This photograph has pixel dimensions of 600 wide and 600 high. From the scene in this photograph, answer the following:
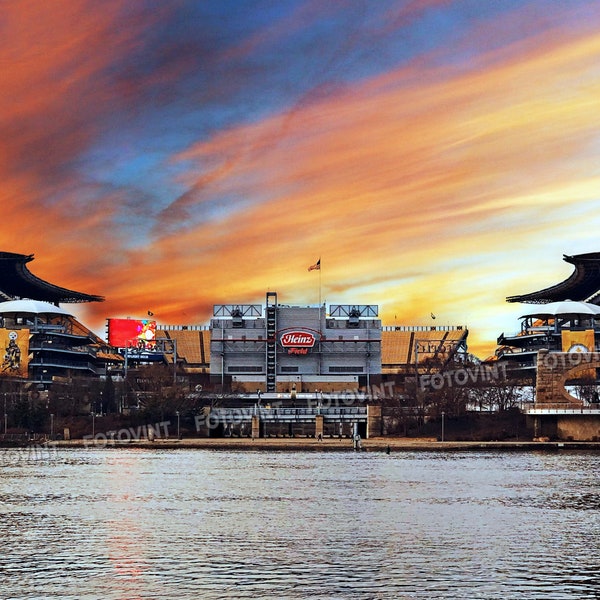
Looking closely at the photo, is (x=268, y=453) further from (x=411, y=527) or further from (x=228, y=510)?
(x=411, y=527)

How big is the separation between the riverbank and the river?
41.8m

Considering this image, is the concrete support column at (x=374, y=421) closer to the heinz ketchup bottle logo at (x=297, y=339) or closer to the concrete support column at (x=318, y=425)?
the concrete support column at (x=318, y=425)

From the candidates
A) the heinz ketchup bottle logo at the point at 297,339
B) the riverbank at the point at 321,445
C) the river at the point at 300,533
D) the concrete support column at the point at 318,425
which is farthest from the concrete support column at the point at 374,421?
the river at the point at 300,533

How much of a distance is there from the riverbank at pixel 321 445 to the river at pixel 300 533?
41.8 meters

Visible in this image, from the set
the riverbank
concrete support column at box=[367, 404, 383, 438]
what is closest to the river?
the riverbank

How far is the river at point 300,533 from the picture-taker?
36438 mm

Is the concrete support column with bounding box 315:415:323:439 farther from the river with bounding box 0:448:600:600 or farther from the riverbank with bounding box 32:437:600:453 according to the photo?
the river with bounding box 0:448:600:600

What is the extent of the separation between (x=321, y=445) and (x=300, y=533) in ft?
309

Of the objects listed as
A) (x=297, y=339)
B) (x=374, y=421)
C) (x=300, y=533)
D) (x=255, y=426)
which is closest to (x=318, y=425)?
(x=255, y=426)

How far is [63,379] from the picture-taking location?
620 ft

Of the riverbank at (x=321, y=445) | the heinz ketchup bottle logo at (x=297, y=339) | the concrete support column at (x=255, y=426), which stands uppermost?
the heinz ketchup bottle logo at (x=297, y=339)

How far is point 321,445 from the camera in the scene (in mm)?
143875

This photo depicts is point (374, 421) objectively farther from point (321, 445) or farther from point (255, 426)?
point (255, 426)

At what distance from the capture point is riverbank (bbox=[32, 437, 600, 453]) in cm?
13662
